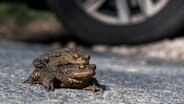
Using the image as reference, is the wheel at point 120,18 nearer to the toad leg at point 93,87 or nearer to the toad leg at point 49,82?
the toad leg at point 93,87

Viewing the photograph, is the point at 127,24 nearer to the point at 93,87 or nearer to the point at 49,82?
the point at 93,87

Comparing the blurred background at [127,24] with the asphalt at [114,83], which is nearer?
the asphalt at [114,83]

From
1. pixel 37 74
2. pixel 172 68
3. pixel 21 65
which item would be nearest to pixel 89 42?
pixel 172 68

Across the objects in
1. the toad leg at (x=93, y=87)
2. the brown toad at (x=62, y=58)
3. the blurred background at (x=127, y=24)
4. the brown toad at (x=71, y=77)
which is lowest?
the toad leg at (x=93, y=87)

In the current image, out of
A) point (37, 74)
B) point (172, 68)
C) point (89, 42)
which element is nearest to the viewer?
point (37, 74)

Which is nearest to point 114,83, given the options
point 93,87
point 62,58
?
point 93,87

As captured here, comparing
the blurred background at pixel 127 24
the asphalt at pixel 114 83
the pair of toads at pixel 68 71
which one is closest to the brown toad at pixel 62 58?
the pair of toads at pixel 68 71

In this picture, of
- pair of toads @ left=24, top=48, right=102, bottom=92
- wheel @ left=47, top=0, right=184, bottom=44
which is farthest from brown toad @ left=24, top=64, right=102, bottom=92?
wheel @ left=47, top=0, right=184, bottom=44

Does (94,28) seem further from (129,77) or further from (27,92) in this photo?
(27,92)
